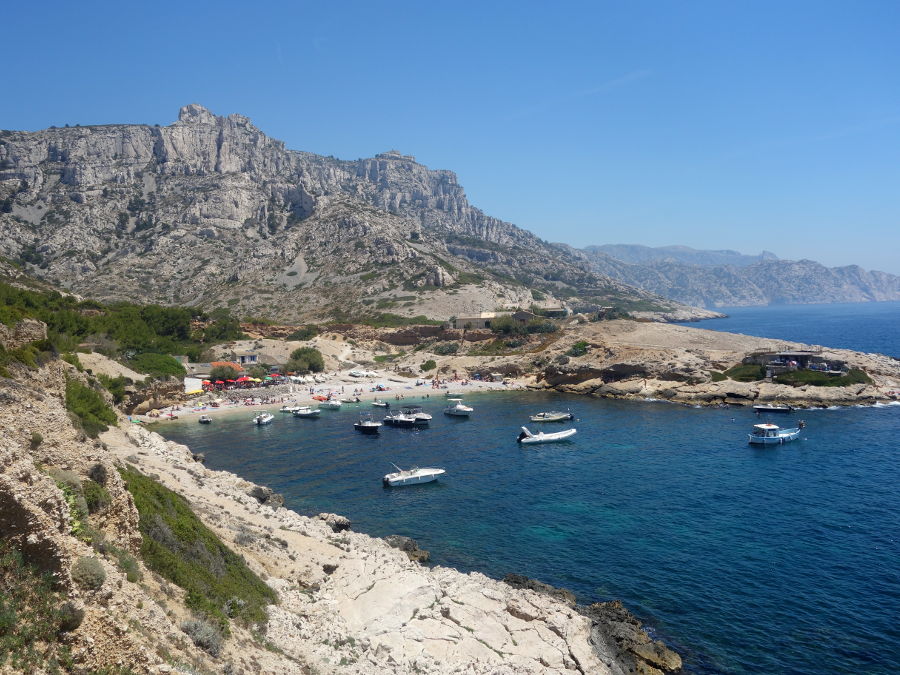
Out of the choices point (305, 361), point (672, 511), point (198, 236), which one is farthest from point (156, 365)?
point (198, 236)

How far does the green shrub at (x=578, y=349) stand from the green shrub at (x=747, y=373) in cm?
2122

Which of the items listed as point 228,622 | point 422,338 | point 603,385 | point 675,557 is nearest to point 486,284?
point 422,338

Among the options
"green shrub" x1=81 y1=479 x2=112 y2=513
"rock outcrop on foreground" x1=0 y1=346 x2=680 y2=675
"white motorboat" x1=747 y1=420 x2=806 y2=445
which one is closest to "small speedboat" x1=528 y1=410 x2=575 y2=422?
"white motorboat" x1=747 y1=420 x2=806 y2=445

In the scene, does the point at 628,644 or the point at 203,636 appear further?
the point at 628,644

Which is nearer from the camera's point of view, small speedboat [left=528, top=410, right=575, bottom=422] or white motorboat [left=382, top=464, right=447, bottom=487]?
white motorboat [left=382, top=464, right=447, bottom=487]

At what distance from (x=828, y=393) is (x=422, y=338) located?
69.8 m

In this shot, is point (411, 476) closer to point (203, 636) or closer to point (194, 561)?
point (194, 561)

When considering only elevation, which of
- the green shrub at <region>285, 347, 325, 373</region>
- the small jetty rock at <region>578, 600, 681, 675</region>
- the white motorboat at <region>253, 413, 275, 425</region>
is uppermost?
the green shrub at <region>285, 347, 325, 373</region>

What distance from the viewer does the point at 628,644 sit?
19.2m

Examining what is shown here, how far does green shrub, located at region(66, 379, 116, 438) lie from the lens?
28.7 metres

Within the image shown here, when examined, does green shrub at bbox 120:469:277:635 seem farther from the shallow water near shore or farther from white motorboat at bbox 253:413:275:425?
white motorboat at bbox 253:413:275:425

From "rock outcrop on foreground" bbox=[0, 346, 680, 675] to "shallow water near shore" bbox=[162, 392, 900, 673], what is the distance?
11.8ft

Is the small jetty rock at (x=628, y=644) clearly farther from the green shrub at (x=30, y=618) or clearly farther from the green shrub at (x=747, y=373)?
the green shrub at (x=747, y=373)

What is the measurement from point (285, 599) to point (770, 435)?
4538 centimetres
